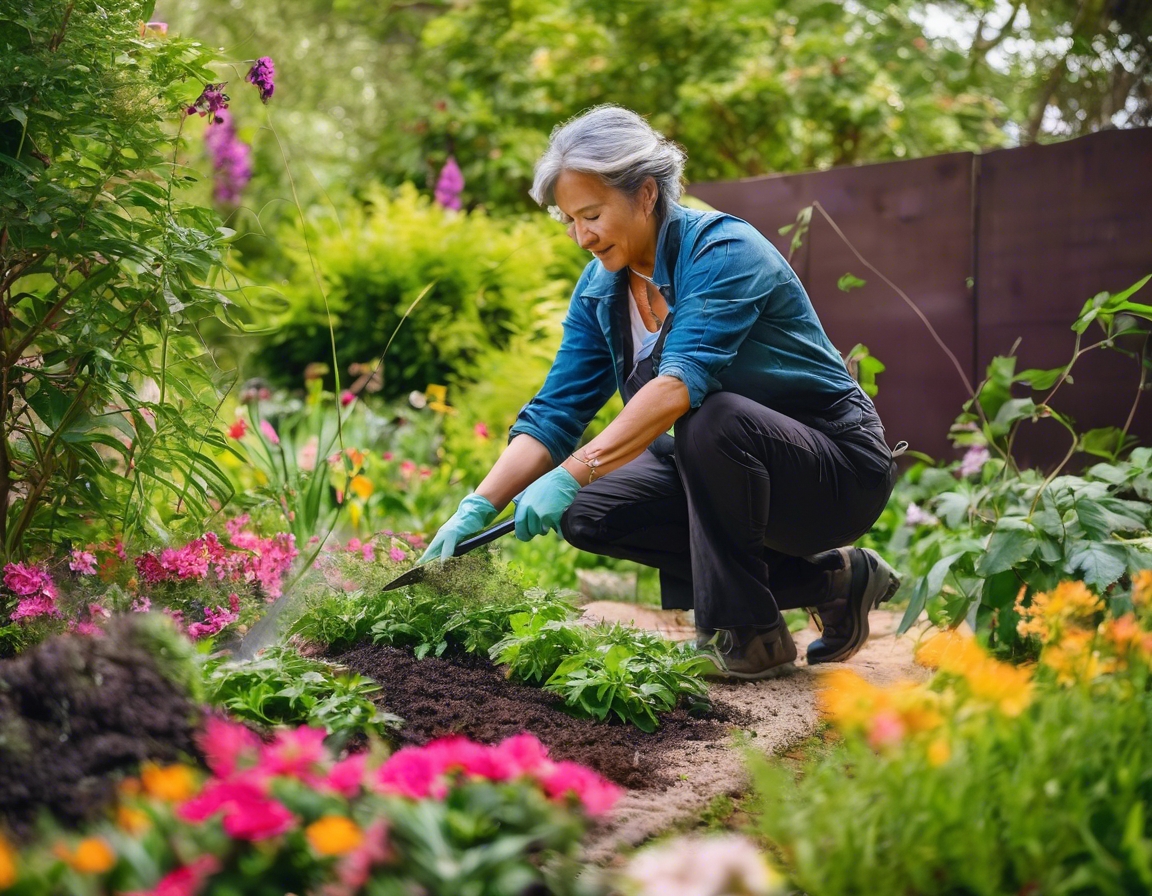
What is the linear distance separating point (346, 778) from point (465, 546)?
1271mm

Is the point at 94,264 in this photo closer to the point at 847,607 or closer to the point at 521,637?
the point at 521,637

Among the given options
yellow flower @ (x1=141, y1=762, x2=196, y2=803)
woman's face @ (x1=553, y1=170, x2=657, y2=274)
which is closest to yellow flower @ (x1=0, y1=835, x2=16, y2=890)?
yellow flower @ (x1=141, y1=762, x2=196, y2=803)

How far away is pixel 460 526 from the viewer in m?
2.41

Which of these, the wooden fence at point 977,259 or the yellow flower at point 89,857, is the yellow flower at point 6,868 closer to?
the yellow flower at point 89,857

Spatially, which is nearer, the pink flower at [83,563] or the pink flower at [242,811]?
the pink flower at [242,811]

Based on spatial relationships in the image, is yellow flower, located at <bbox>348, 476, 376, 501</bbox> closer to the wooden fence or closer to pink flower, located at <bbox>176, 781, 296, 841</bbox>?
the wooden fence

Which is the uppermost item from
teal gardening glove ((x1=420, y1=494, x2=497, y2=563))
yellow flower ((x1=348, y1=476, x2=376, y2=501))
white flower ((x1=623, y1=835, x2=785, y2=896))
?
white flower ((x1=623, y1=835, x2=785, y2=896))

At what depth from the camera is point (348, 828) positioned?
0.96 metres

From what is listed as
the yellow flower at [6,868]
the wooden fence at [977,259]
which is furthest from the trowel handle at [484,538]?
the wooden fence at [977,259]

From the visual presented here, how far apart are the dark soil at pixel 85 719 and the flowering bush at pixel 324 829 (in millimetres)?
68

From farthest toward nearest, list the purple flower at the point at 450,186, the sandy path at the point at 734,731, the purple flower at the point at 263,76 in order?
the purple flower at the point at 450,186
the purple flower at the point at 263,76
the sandy path at the point at 734,731

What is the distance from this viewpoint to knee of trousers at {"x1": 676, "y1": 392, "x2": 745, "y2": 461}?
2.37m

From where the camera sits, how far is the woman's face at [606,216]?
239cm

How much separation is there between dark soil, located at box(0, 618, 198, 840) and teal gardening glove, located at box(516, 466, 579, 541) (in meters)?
1.03
